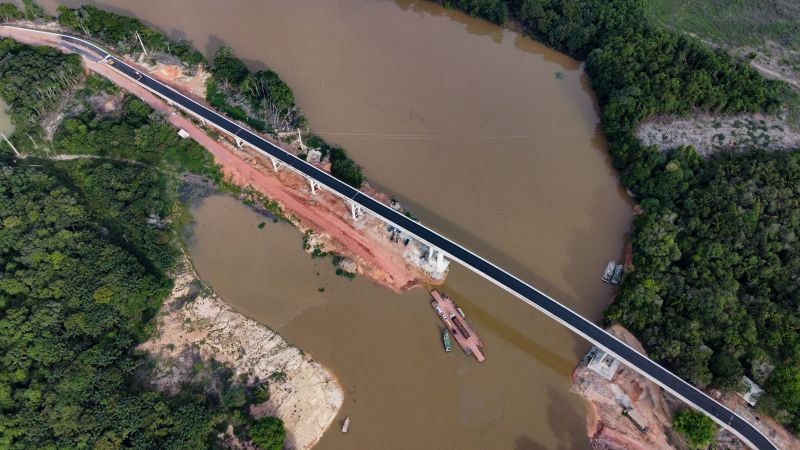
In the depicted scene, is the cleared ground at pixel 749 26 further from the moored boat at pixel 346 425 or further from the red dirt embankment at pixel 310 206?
the moored boat at pixel 346 425

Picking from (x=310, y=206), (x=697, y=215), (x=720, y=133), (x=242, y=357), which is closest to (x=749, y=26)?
(x=720, y=133)

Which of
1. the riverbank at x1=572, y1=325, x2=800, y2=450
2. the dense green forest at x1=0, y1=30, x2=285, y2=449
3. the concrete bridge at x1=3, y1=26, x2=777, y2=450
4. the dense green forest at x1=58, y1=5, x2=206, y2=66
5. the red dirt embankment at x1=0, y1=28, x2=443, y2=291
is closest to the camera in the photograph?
the dense green forest at x1=0, y1=30, x2=285, y2=449

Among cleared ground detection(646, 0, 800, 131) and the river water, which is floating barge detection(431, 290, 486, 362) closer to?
the river water

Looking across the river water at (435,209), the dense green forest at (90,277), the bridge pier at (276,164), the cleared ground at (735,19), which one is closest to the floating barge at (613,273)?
the river water at (435,209)

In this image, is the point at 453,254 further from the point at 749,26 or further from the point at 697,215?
the point at 749,26

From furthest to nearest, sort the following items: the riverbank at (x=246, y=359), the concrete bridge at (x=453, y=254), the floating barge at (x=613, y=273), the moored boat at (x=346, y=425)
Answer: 1. the floating barge at (x=613, y=273)
2. the riverbank at (x=246, y=359)
3. the moored boat at (x=346, y=425)
4. the concrete bridge at (x=453, y=254)

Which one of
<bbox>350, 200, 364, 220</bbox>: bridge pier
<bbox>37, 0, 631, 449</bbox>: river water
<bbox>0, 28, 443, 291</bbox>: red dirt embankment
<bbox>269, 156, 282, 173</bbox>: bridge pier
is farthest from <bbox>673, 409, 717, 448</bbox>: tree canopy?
<bbox>269, 156, 282, 173</bbox>: bridge pier
